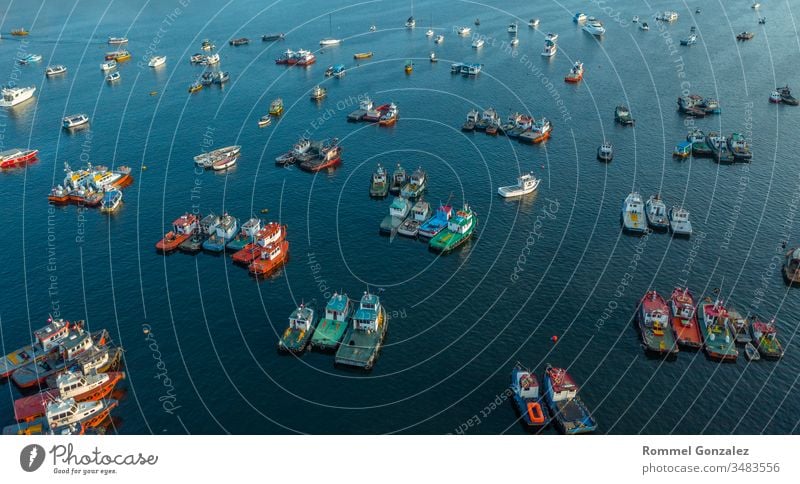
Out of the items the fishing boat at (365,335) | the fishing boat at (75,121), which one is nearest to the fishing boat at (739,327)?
the fishing boat at (365,335)

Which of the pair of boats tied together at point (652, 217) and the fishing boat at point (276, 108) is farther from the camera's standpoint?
the fishing boat at point (276, 108)

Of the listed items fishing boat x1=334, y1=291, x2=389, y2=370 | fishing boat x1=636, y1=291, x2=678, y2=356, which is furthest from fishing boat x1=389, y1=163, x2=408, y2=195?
fishing boat x1=636, y1=291, x2=678, y2=356

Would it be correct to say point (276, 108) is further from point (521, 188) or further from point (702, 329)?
point (702, 329)

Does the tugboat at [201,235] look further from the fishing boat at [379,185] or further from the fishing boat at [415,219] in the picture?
the fishing boat at [415,219]

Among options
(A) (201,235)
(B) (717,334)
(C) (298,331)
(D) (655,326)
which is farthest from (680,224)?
(A) (201,235)

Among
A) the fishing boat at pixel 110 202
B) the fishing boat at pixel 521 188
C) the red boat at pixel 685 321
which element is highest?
the fishing boat at pixel 521 188

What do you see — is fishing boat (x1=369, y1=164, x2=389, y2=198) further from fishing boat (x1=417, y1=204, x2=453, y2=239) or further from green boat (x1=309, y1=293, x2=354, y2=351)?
green boat (x1=309, y1=293, x2=354, y2=351)
